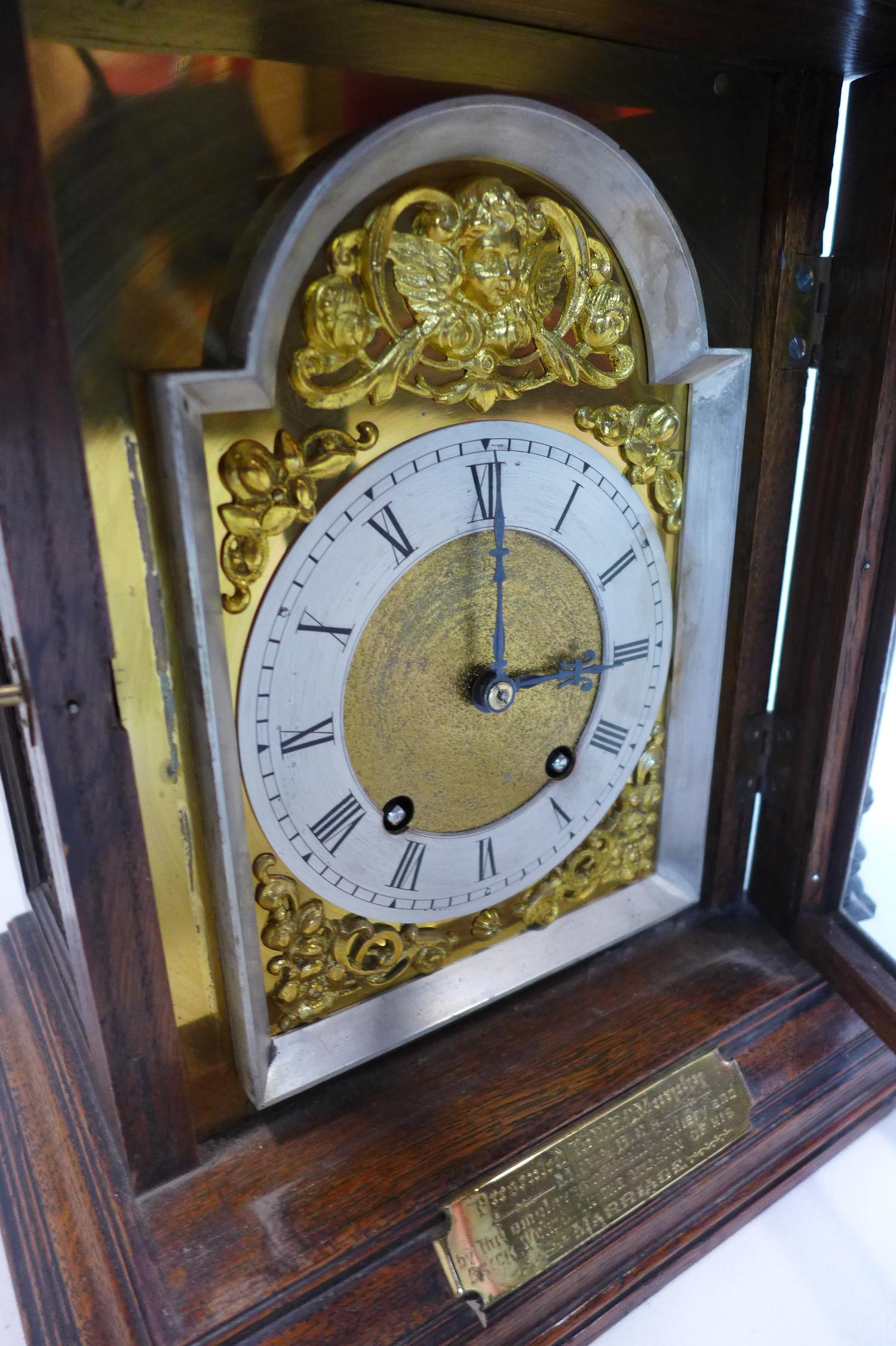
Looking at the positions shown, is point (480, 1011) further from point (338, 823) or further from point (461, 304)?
point (461, 304)

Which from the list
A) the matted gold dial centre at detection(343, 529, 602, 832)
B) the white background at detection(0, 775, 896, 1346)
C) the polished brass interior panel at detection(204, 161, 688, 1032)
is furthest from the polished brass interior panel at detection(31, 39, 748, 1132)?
the white background at detection(0, 775, 896, 1346)

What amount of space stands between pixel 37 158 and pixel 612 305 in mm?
478

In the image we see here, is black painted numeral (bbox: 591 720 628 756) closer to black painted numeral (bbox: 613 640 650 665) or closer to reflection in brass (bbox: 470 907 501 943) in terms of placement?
black painted numeral (bbox: 613 640 650 665)

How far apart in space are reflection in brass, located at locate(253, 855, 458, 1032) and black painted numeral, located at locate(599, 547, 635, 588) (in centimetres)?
39

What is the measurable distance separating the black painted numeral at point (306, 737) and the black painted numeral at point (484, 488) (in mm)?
219

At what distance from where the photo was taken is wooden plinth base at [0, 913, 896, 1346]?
760mm

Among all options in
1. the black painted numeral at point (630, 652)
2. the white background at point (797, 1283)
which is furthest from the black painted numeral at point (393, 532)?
the white background at point (797, 1283)

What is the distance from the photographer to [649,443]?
91cm

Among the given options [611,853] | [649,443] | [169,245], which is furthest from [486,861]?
[169,245]

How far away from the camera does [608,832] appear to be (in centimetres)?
105

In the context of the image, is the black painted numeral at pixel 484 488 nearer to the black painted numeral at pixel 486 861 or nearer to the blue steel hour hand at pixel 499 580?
the blue steel hour hand at pixel 499 580

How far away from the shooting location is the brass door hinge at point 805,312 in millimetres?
910

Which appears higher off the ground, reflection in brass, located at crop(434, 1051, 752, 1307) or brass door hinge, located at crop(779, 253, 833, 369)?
brass door hinge, located at crop(779, 253, 833, 369)

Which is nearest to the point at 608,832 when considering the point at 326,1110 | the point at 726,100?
the point at 326,1110
